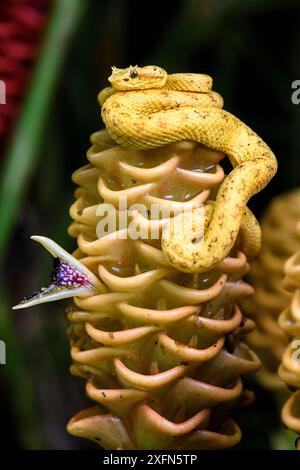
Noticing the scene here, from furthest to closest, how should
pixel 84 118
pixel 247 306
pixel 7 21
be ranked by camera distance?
pixel 84 118, pixel 7 21, pixel 247 306

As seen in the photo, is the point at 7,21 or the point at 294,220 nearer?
the point at 294,220

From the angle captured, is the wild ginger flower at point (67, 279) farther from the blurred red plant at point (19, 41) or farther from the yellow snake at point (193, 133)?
the blurred red plant at point (19, 41)

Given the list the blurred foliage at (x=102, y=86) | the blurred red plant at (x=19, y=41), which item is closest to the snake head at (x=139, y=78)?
the blurred red plant at (x=19, y=41)

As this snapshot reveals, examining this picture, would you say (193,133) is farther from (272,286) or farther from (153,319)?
(272,286)

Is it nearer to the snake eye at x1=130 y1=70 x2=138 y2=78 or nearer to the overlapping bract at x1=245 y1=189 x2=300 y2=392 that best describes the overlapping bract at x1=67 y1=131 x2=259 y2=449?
the snake eye at x1=130 y1=70 x2=138 y2=78

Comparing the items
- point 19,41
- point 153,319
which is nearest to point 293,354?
point 153,319

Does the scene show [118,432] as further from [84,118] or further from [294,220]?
[84,118]
